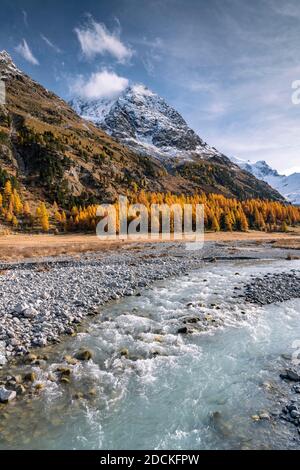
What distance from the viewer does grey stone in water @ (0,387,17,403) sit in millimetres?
11850

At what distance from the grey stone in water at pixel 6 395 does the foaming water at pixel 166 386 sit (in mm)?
446

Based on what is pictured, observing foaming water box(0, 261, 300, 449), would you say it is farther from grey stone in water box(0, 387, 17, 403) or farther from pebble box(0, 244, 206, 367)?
pebble box(0, 244, 206, 367)

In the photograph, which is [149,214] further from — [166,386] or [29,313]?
[166,386]

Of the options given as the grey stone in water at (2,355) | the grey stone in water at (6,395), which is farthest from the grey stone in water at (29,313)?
the grey stone in water at (6,395)

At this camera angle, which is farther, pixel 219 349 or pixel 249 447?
pixel 219 349

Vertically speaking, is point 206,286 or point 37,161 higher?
point 37,161

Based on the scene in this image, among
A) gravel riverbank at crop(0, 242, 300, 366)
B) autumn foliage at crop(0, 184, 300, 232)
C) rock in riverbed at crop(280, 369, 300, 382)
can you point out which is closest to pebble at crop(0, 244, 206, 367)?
gravel riverbank at crop(0, 242, 300, 366)

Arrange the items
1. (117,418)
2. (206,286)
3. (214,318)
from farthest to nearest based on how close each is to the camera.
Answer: (206,286) < (214,318) < (117,418)

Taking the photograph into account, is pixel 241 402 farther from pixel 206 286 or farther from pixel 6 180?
pixel 6 180

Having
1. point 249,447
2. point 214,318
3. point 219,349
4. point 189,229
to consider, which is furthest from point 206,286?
point 189,229

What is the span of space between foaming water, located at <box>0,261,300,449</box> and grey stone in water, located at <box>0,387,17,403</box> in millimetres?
446

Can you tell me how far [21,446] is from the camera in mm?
9883
